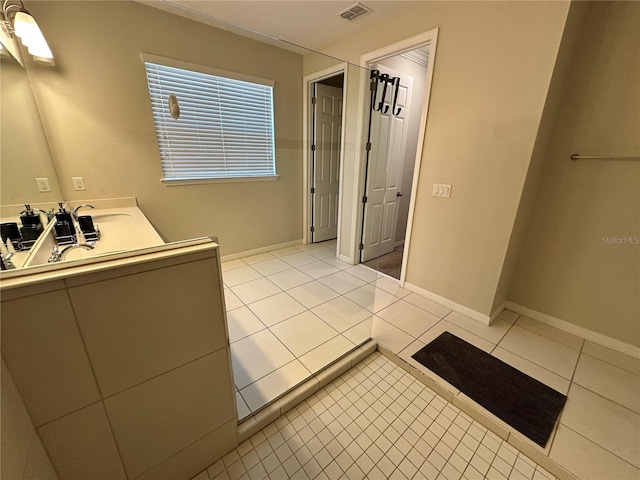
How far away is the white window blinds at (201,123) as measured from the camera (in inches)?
78.1

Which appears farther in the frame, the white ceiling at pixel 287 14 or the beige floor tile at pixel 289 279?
the beige floor tile at pixel 289 279

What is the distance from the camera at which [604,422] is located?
1.37 m

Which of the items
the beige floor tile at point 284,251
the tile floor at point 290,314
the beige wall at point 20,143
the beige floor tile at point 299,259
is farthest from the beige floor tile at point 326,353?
the beige wall at point 20,143

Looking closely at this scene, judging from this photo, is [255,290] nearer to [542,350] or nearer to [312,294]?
[312,294]

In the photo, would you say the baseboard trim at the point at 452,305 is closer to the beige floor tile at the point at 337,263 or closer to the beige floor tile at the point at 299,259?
the beige floor tile at the point at 337,263

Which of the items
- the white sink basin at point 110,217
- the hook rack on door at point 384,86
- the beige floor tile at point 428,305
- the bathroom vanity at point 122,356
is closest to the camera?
the bathroom vanity at point 122,356

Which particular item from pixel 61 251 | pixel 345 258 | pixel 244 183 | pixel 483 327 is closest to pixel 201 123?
pixel 244 183

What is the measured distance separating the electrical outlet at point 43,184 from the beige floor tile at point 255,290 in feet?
5.03

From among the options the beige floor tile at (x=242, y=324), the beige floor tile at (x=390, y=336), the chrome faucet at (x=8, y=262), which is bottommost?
the beige floor tile at (x=390, y=336)

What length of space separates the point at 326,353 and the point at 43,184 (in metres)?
2.19

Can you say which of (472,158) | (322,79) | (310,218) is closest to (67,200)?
(310,218)

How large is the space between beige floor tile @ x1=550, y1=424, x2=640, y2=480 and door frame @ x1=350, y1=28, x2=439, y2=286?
158 cm

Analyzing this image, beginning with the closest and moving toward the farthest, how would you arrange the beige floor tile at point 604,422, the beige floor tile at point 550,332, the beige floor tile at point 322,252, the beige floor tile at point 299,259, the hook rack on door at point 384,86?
the beige floor tile at point 604,422 → the beige floor tile at point 550,332 → the hook rack on door at point 384,86 → the beige floor tile at point 299,259 → the beige floor tile at point 322,252

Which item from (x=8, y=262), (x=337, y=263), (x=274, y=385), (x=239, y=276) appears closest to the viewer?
(x=8, y=262)
